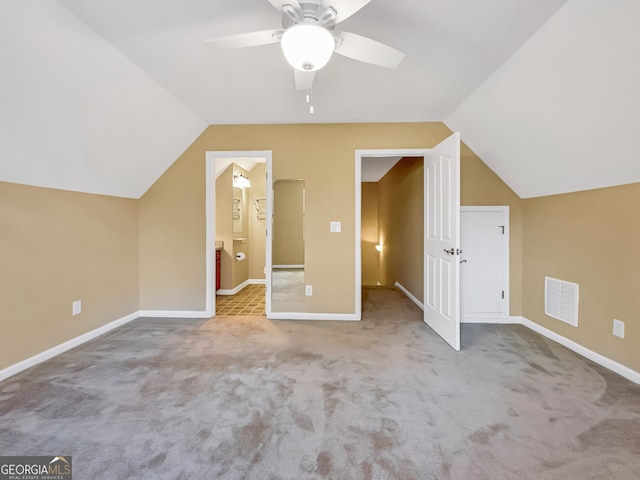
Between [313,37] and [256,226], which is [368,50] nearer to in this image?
[313,37]

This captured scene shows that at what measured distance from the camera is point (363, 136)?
11.3 ft

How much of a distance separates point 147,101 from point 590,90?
3.45 meters

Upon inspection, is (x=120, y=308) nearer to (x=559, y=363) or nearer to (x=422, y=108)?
(x=422, y=108)

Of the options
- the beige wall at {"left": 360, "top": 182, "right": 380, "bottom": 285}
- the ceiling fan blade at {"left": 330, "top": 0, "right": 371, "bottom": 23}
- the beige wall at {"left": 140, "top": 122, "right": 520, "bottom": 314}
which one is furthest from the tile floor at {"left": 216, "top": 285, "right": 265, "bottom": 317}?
the beige wall at {"left": 360, "top": 182, "right": 380, "bottom": 285}

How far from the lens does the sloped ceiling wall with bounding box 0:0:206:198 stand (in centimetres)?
165

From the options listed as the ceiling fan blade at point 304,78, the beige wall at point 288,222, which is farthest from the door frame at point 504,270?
the ceiling fan blade at point 304,78

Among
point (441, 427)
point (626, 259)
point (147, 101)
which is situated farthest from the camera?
point (147, 101)

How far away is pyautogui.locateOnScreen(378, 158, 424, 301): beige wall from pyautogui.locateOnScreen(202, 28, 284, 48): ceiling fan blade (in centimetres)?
303

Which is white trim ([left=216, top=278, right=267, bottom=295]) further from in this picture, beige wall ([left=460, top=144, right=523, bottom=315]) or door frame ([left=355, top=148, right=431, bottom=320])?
beige wall ([left=460, top=144, right=523, bottom=315])

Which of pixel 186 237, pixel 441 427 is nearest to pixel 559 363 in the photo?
pixel 441 427

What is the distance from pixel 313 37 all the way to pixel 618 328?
308 centimetres

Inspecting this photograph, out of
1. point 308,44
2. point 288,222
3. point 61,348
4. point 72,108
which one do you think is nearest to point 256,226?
point 288,222

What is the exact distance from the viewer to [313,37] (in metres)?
1.28

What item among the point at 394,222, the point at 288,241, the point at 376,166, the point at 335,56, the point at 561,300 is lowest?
the point at 561,300
